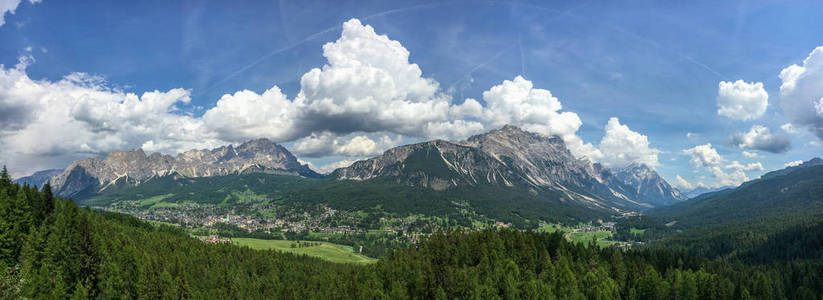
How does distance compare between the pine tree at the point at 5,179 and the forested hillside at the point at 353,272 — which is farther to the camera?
the pine tree at the point at 5,179

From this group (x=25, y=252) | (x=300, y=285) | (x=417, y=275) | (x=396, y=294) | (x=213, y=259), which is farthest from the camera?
(x=213, y=259)

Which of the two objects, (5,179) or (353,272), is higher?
(5,179)

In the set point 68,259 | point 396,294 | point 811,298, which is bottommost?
point 811,298

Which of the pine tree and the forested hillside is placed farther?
the pine tree

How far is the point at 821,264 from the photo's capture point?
15912 cm

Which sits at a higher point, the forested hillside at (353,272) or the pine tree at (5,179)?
the pine tree at (5,179)

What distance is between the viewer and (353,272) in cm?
14300

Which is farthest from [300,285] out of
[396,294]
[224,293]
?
[396,294]

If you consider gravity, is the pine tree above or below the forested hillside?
above

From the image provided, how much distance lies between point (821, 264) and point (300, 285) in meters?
221

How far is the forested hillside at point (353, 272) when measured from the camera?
9100 cm

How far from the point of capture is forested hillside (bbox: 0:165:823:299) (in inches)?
3583

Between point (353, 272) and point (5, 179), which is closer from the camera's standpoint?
point (5, 179)

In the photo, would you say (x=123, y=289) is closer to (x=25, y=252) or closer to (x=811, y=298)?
(x=25, y=252)
